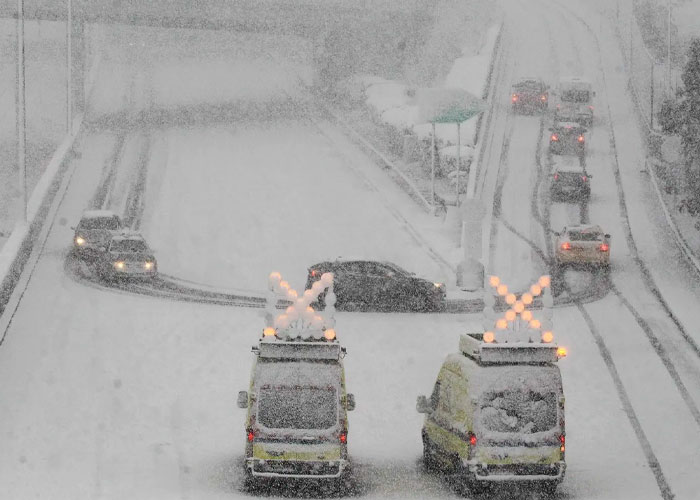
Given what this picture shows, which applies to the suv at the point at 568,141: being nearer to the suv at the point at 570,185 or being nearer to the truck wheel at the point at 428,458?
the suv at the point at 570,185

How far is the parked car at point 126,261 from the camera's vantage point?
3838 cm

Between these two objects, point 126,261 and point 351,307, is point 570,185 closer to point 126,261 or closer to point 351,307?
point 351,307

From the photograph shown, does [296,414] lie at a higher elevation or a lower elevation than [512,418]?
lower

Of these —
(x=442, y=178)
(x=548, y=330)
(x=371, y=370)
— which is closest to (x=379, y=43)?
(x=442, y=178)

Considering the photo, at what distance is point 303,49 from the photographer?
3986 inches

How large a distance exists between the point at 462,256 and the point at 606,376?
14.6m

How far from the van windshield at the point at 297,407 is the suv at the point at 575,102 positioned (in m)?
48.3

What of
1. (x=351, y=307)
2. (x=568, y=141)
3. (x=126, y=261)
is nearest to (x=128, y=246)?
(x=126, y=261)

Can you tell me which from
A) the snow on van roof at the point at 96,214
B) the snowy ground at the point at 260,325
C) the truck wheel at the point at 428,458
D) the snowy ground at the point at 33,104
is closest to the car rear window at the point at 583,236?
the snowy ground at the point at 260,325

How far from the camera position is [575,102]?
67062mm

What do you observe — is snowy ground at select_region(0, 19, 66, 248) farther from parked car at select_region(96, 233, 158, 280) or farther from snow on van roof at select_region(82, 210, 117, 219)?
parked car at select_region(96, 233, 158, 280)

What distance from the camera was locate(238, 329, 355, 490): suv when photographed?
19.1 metres

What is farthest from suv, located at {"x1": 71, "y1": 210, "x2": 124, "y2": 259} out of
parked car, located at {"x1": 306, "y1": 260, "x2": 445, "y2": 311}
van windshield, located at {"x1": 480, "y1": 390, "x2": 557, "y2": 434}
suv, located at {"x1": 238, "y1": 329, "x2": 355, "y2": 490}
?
van windshield, located at {"x1": 480, "y1": 390, "x2": 557, "y2": 434}

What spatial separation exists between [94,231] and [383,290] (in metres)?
11.3
